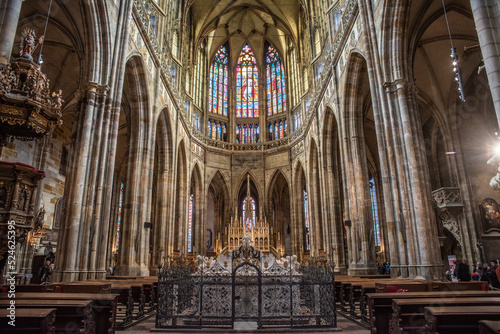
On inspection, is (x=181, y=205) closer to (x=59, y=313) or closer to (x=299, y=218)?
(x=299, y=218)

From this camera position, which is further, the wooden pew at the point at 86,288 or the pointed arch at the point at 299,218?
the pointed arch at the point at 299,218

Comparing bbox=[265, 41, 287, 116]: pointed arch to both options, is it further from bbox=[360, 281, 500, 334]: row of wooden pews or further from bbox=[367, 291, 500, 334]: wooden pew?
bbox=[367, 291, 500, 334]: wooden pew

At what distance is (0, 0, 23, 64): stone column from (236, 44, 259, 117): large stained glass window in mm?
27150

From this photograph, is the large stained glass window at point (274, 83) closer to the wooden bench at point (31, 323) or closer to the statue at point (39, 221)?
the statue at point (39, 221)

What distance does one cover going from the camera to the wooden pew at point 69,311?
4344mm

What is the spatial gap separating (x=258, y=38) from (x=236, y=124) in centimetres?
952

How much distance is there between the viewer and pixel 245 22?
1323 inches

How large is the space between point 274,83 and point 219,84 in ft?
18.3

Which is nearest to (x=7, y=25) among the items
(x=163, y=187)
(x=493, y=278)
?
(x=163, y=187)

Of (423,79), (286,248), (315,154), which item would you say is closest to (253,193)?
(286,248)

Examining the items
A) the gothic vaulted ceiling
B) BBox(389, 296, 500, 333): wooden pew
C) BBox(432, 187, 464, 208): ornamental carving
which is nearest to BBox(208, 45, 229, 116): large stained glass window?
the gothic vaulted ceiling

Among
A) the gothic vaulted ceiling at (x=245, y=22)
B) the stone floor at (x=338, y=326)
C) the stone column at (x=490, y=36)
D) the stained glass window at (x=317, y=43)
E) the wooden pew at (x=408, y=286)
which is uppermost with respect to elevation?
the gothic vaulted ceiling at (x=245, y=22)

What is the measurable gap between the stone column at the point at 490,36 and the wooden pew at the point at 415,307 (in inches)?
128

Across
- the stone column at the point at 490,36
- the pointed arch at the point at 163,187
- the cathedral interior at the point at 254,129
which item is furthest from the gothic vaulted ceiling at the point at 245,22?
the stone column at the point at 490,36
